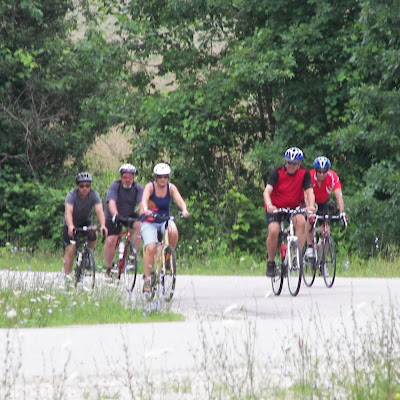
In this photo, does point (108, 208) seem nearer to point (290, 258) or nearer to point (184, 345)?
point (290, 258)

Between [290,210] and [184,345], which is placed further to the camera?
[290,210]

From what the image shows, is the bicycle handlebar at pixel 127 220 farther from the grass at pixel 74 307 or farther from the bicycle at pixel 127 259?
the grass at pixel 74 307

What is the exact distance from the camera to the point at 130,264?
51.1 ft

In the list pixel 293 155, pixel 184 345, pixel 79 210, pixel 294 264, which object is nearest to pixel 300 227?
pixel 294 264

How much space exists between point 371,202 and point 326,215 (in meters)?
6.12

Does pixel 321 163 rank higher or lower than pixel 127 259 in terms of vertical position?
higher

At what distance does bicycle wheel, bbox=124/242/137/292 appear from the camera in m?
15.3

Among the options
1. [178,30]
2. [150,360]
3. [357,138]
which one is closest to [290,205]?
[150,360]

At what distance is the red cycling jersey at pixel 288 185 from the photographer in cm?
1399

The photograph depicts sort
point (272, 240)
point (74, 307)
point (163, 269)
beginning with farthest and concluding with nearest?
point (272, 240), point (163, 269), point (74, 307)

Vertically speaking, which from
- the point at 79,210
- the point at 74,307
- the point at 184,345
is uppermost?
the point at 79,210

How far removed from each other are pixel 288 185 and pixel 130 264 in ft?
9.25

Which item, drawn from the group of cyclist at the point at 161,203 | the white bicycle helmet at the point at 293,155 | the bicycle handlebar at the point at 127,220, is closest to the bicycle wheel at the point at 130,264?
the group of cyclist at the point at 161,203

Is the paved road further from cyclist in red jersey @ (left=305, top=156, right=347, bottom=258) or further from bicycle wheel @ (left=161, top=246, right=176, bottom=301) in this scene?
cyclist in red jersey @ (left=305, top=156, right=347, bottom=258)
